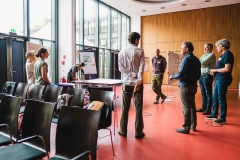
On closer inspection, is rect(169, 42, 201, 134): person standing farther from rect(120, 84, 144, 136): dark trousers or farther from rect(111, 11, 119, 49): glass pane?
rect(111, 11, 119, 49): glass pane

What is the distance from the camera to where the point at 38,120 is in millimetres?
1910

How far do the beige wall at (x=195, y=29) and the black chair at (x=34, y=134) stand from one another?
10.2 metres

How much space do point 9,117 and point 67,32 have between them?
17.5 feet

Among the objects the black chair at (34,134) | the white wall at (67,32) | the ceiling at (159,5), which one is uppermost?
the ceiling at (159,5)

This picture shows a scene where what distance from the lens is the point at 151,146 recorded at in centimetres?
279

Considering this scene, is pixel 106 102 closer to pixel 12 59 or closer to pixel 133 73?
pixel 133 73

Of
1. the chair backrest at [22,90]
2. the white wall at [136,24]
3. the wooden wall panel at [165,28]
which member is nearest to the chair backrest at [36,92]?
the chair backrest at [22,90]

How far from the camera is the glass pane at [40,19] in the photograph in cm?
621

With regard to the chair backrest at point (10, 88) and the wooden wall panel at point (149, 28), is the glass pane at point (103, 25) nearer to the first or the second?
the wooden wall panel at point (149, 28)

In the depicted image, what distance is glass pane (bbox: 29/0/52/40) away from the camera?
20.4 ft

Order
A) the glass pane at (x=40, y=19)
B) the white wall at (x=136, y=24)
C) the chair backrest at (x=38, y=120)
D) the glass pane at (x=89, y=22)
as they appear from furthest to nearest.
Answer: the white wall at (x=136, y=24) < the glass pane at (x=89, y=22) < the glass pane at (x=40, y=19) < the chair backrest at (x=38, y=120)

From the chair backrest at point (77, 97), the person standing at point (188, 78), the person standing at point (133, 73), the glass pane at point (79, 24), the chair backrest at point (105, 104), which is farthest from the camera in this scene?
the glass pane at point (79, 24)

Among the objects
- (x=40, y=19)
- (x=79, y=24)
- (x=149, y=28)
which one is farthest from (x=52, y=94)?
(x=149, y=28)

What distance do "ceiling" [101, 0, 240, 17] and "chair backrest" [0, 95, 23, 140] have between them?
25.9 feet
